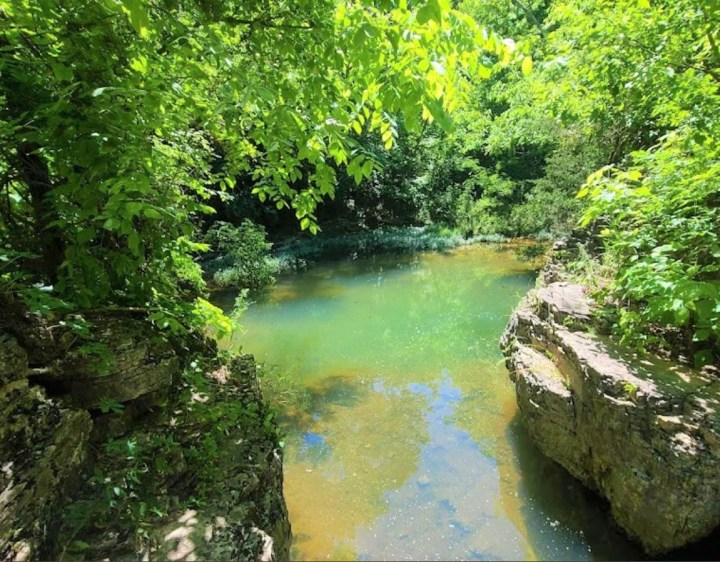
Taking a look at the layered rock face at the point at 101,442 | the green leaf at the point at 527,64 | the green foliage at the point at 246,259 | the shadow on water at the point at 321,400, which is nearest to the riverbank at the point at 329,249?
the green foliage at the point at 246,259

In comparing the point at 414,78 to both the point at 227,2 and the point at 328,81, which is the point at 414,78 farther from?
the point at 227,2

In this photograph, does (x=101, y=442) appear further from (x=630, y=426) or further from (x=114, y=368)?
(x=630, y=426)

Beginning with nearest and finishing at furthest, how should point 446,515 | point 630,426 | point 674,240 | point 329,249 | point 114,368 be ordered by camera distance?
1. point 114,368
2. point 630,426
3. point 674,240
4. point 446,515
5. point 329,249

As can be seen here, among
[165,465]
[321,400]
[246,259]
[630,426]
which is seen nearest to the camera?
[165,465]

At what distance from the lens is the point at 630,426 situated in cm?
287

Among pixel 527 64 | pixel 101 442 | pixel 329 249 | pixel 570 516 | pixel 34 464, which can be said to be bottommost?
pixel 329 249

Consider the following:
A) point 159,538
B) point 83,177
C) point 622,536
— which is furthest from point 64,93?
point 622,536

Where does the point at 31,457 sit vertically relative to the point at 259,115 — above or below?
below

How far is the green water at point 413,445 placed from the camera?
320 cm

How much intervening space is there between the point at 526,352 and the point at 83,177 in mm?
3984

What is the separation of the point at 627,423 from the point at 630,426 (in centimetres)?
2

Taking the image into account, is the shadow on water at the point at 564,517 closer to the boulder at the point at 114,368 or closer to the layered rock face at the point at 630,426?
the layered rock face at the point at 630,426

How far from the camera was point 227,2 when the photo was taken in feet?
7.84

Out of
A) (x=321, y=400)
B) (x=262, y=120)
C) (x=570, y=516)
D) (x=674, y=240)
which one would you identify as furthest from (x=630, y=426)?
(x=321, y=400)
